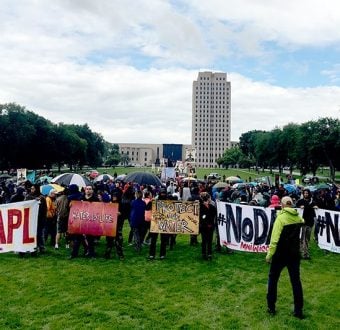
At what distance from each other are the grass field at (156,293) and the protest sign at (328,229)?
0.47 metres

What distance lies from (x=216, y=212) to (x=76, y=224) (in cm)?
429

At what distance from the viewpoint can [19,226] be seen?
12.3 m

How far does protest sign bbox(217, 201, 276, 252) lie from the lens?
1281cm

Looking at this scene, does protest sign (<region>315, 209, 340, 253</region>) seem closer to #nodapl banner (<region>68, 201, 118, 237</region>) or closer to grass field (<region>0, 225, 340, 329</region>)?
grass field (<region>0, 225, 340, 329</region>)

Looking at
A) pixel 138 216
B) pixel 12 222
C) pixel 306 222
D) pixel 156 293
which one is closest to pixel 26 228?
pixel 12 222

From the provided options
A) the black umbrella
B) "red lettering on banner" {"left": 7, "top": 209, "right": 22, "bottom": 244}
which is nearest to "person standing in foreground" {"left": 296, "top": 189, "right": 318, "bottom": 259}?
"red lettering on banner" {"left": 7, "top": 209, "right": 22, "bottom": 244}

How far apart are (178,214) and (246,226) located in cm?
209

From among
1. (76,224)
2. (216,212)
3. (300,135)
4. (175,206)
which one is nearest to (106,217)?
(76,224)

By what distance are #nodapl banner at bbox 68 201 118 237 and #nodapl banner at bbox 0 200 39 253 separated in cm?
112

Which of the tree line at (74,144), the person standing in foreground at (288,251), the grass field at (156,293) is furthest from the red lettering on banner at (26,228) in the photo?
the tree line at (74,144)

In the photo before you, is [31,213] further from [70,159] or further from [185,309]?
[70,159]

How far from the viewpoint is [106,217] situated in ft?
41.1

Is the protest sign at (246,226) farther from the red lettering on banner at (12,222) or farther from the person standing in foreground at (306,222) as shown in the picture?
the red lettering on banner at (12,222)

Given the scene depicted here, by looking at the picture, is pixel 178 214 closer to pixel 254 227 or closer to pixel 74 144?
pixel 254 227
